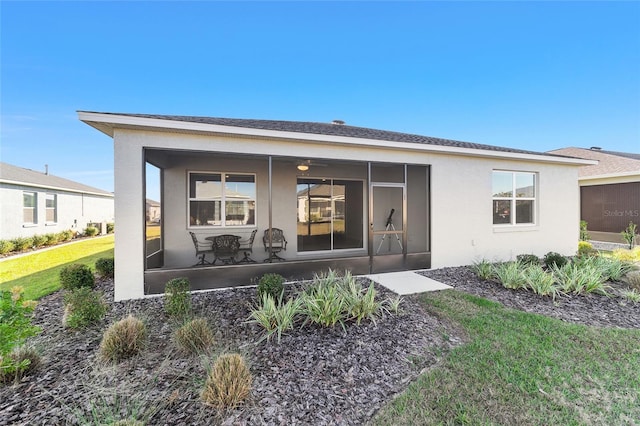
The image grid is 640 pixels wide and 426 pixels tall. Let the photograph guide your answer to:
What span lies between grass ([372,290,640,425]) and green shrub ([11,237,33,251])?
17.2 meters

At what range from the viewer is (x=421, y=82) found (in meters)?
14.1

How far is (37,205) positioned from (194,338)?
17497 mm

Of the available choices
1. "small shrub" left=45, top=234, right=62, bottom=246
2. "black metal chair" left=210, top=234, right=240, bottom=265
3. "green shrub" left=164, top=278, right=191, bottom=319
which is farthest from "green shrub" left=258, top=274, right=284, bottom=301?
"small shrub" left=45, top=234, right=62, bottom=246

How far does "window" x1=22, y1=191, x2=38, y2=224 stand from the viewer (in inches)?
526

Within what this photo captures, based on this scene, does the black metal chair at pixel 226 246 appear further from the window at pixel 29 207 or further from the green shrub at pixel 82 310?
the window at pixel 29 207

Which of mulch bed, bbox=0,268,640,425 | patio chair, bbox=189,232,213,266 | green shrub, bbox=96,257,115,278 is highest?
patio chair, bbox=189,232,213,266

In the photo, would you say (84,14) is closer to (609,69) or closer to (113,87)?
(113,87)

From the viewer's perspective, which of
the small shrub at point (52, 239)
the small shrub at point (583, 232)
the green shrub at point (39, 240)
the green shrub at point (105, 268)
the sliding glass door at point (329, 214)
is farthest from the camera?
the small shrub at point (52, 239)

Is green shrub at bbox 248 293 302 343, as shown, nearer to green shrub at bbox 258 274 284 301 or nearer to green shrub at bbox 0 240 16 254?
green shrub at bbox 258 274 284 301

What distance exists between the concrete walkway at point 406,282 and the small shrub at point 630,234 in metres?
12.3

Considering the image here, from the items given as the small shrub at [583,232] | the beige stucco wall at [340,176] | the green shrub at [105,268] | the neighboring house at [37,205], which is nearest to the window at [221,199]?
the beige stucco wall at [340,176]

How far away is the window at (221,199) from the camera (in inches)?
313

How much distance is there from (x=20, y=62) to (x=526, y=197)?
18132 mm

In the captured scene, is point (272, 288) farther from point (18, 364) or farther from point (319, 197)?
point (319, 197)
